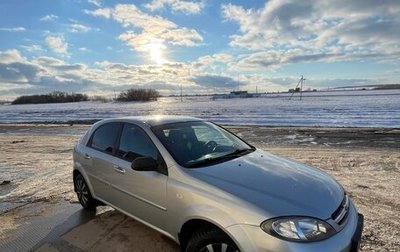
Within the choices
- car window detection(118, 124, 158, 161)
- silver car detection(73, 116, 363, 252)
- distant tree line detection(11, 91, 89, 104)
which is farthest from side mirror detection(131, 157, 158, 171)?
distant tree line detection(11, 91, 89, 104)

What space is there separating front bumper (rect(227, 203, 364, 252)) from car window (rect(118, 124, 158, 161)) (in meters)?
1.52

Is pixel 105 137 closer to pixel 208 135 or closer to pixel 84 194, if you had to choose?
pixel 84 194

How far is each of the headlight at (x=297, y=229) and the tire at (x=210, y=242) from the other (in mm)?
393

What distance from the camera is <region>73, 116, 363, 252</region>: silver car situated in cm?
299

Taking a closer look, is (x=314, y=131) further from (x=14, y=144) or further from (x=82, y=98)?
(x=82, y=98)

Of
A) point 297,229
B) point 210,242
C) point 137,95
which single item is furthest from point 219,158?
point 137,95

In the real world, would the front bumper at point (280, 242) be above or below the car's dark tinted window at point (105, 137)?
below

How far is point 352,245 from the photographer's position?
10.4ft

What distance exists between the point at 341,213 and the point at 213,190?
118cm

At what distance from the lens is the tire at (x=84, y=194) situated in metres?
5.81

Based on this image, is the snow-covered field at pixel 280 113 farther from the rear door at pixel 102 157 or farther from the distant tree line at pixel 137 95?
the distant tree line at pixel 137 95

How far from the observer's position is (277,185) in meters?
3.43

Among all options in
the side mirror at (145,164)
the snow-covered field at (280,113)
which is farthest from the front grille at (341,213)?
the snow-covered field at (280,113)

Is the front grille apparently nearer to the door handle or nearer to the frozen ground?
the frozen ground
